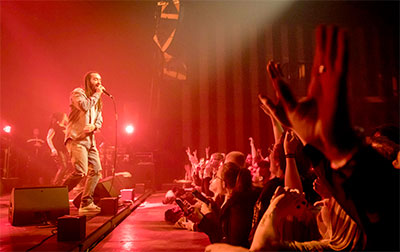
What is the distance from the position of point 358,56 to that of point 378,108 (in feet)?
7.07

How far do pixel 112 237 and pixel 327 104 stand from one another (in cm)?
343

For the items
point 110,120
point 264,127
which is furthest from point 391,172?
point 264,127

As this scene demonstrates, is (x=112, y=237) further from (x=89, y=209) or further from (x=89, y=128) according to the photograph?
(x=89, y=128)

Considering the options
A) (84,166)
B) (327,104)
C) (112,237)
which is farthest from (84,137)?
(327,104)

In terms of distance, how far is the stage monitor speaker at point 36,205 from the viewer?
12.9 ft

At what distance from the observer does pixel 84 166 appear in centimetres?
455

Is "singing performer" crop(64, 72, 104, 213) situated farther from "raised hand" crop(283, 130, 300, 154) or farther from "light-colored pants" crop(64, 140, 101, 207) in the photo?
"raised hand" crop(283, 130, 300, 154)

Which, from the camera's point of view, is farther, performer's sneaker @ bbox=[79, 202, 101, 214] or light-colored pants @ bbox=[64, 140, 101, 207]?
performer's sneaker @ bbox=[79, 202, 101, 214]

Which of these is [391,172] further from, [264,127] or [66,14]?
[264,127]

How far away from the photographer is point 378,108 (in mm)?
12531

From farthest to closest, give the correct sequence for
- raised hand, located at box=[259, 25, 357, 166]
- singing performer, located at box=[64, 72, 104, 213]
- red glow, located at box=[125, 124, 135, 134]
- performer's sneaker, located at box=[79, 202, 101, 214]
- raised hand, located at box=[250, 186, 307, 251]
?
1. red glow, located at box=[125, 124, 135, 134]
2. performer's sneaker, located at box=[79, 202, 101, 214]
3. singing performer, located at box=[64, 72, 104, 213]
4. raised hand, located at box=[250, 186, 307, 251]
5. raised hand, located at box=[259, 25, 357, 166]

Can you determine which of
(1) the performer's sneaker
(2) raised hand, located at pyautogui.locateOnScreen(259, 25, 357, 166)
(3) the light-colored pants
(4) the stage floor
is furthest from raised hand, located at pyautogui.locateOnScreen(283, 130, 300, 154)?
(1) the performer's sneaker

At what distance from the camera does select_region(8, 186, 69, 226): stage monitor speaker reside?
3.92 metres

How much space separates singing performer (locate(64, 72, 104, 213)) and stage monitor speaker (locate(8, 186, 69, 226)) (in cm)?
48
